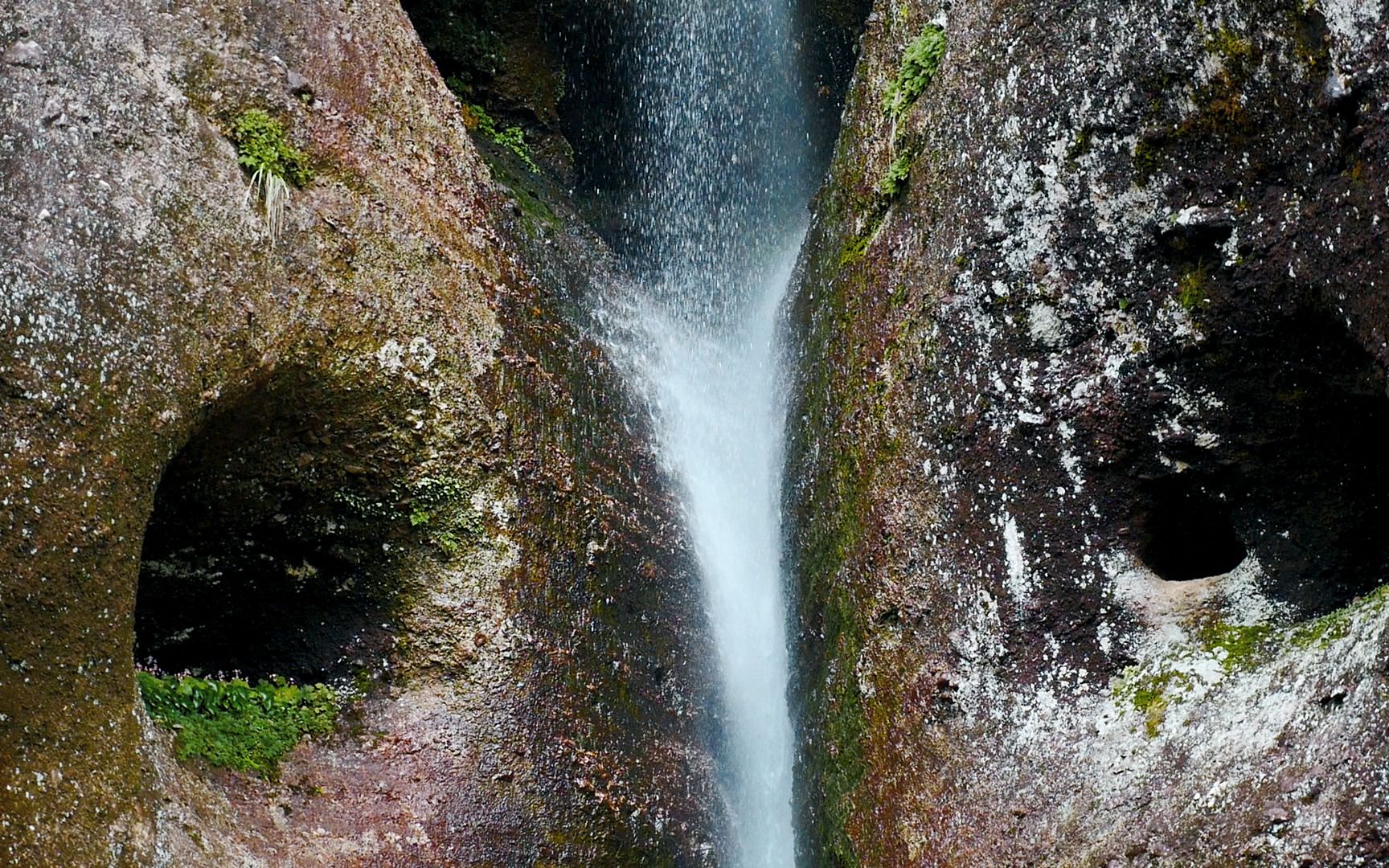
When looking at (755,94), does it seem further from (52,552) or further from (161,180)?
(52,552)

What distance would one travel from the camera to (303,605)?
641cm

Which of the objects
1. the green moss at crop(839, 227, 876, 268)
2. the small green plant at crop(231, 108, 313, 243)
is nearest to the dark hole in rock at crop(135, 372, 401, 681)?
the small green plant at crop(231, 108, 313, 243)

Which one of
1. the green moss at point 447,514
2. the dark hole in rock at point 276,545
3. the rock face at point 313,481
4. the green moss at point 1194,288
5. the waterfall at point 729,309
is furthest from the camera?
the waterfall at point 729,309

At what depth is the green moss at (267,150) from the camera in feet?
19.1

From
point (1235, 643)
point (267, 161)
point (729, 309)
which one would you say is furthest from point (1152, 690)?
point (729, 309)

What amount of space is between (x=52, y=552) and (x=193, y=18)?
2814mm

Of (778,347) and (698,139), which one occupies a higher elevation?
(698,139)

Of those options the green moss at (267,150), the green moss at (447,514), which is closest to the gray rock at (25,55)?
the green moss at (267,150)

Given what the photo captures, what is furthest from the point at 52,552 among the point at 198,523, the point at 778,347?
the point at 778,347

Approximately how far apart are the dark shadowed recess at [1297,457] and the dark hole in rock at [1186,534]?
0.25ft

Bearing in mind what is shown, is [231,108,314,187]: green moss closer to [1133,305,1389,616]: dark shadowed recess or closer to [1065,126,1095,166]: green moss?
[1065,126,1095,166]: green moss

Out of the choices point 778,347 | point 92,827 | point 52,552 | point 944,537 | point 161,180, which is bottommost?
point 92,827

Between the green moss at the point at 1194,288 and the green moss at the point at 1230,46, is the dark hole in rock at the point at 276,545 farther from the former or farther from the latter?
the green moss at the point at 1230,46

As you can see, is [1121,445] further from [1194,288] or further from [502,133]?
[502,133]
